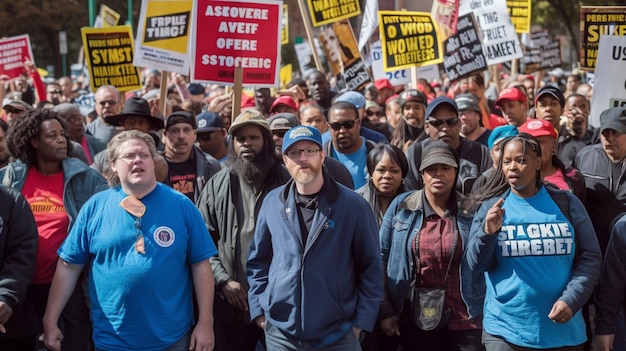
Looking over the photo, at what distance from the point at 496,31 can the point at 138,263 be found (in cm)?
924

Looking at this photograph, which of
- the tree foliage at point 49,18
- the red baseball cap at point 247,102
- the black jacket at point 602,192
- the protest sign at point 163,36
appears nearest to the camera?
the black jacket at point 602,192

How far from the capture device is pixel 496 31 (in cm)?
1312

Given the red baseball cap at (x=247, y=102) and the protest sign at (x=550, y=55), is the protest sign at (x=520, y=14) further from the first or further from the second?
the red baseball cap at (x=247, y=102)

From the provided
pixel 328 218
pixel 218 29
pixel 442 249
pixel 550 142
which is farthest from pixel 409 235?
pixel 218 29

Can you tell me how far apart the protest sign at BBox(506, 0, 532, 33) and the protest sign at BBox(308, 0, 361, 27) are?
10.1 ft

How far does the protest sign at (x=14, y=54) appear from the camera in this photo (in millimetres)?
15672

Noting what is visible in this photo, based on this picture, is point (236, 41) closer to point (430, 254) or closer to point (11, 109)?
point (11, 109)

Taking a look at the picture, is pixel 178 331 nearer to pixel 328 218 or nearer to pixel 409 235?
pixel 328 218

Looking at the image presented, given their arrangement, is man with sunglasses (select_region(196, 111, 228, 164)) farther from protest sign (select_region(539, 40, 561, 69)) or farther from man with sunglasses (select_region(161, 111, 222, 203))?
protest sign (select_region(539, 40, 561, 69))

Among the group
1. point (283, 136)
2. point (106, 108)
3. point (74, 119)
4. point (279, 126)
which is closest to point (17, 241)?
point (283, 136)

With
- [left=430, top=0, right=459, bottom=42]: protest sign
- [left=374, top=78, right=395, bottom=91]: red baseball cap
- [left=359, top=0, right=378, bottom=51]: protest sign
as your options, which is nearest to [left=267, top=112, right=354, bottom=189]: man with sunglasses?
[left=430, top=0, right=459, bottom=42]: protest sign

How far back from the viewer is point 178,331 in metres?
5.09

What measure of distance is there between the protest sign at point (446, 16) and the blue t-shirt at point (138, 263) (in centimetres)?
797

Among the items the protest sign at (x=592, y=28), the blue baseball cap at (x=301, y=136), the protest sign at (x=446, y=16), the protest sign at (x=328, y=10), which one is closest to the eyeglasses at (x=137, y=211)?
the blue baseball cap at (x=301, y=136)
